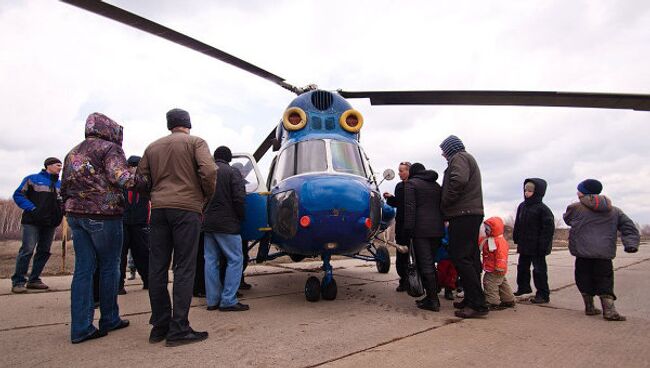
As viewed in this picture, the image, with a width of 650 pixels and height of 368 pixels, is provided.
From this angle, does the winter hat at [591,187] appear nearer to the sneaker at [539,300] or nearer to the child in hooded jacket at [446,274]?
the sneaker at [539,300]

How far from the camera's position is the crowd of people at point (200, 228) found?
3.12m

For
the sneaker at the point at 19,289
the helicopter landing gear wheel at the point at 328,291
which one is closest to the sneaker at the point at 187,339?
the helicopter landing gear wheel at the point at 328,291

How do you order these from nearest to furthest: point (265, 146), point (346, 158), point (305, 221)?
point (305, 221) < point (346, 158) < point (265, 146)

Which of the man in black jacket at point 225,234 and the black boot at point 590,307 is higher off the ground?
the man in black jacket at point 225,234

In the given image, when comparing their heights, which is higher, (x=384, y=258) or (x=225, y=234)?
(x=225, y=234)

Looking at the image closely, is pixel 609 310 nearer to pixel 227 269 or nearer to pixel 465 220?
pixel 465 220

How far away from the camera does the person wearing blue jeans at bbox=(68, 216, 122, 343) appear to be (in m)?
3.04

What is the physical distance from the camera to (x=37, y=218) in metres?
5.45

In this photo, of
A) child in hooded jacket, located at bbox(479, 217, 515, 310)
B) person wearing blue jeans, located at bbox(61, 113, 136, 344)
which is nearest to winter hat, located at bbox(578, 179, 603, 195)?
child in hooded jacket, located at bbox(479, 217, 515, 310)

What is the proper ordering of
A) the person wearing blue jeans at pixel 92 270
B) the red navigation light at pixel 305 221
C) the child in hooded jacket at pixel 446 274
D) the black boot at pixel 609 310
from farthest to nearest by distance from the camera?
1. the child in hooded jacket at pixel 446 274
2. the red navigation light at pixel 305 221
3. the black boot at pixel 609 310
4. the person wearing blue jeans at pixel 92 270

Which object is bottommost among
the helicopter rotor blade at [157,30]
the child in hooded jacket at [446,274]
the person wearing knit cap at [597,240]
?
the child in hooded jacket at [446,274]

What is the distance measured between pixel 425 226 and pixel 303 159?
1.89 m

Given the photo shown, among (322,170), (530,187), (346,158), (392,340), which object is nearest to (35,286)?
(322,170)

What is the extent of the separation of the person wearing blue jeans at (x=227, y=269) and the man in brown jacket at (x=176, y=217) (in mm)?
1154
